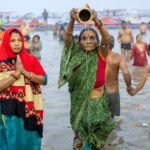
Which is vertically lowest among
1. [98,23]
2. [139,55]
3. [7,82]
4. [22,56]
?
[139,55]

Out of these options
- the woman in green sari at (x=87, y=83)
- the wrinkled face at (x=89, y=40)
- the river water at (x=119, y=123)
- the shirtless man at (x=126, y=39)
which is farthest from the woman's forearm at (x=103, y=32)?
the shirtless man at (x=126, y=39)

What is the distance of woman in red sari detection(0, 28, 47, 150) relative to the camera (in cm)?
458

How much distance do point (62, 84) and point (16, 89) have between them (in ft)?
1.74

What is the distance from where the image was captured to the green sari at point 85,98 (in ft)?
16.0

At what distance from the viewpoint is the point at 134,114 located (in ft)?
27.0

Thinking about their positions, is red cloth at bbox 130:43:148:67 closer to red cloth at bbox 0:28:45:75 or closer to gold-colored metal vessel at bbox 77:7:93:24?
red cloth at bbox 0:28:45:75

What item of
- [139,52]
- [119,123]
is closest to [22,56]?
[119,123]

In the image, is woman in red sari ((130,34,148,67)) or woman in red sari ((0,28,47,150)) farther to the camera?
woman in red sari ((130,34,148,67))

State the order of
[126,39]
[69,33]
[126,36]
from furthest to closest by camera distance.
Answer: [126,36] < [126,39] < [69,33]

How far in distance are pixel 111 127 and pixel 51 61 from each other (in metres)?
12.5

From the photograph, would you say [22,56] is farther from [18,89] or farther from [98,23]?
Answer: [98,23]

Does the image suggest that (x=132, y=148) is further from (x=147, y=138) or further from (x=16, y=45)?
(x=16, y=45)

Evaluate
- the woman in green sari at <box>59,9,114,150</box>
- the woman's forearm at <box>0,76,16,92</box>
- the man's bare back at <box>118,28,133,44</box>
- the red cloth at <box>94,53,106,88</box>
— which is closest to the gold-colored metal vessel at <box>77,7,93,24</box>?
the woman in green sari at <box>59,9,114,150</box>

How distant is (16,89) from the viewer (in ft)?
15.1
